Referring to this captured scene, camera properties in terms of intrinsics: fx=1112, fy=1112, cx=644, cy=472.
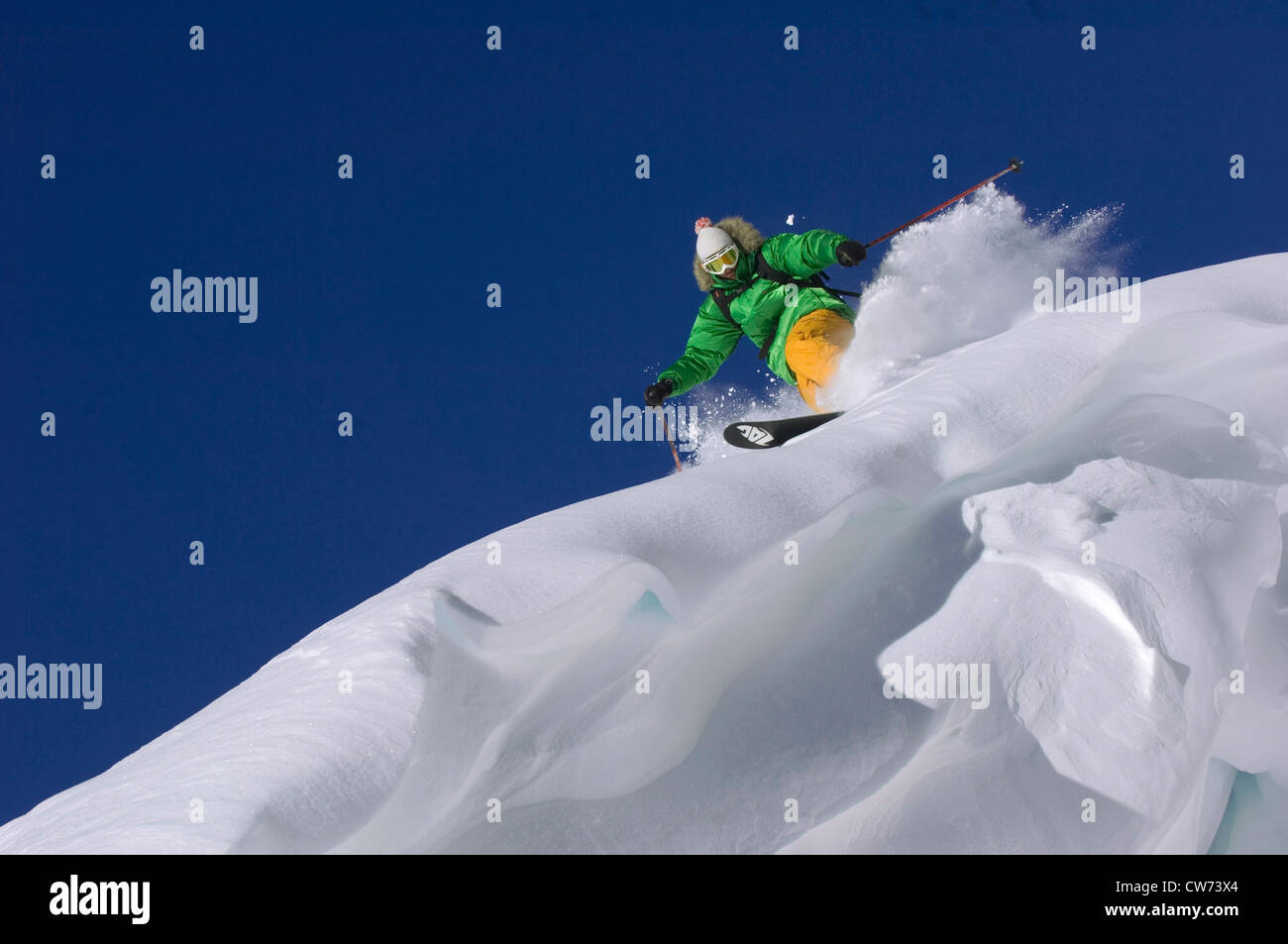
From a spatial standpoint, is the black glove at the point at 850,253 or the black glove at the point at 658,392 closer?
the black glove at the point at 850,253

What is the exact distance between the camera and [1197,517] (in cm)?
404

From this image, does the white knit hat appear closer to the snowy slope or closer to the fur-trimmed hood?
the fur-trimmed hood

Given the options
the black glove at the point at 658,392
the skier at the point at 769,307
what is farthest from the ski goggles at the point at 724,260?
the black glove at the point at 658,392

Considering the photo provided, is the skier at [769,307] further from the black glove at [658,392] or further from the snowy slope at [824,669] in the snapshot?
the snowy slope at [824,669]

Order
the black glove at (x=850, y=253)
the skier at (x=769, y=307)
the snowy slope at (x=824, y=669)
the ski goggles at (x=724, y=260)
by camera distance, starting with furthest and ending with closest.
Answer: the ski goggles at (x=724, y=260)
the skier at (x=769, y=307)
the black glove at (x=850, y=253)
the snowy slope at (x=824, y=669)

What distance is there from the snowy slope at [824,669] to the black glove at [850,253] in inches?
116

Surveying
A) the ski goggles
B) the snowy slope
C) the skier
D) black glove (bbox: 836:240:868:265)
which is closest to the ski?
the skier

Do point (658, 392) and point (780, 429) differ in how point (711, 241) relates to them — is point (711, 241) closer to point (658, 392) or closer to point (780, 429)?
point (658, 392)

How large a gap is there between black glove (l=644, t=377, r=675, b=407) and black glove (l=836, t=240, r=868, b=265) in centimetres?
172

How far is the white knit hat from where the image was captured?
850cm

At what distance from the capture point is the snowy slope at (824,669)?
2855 mm
